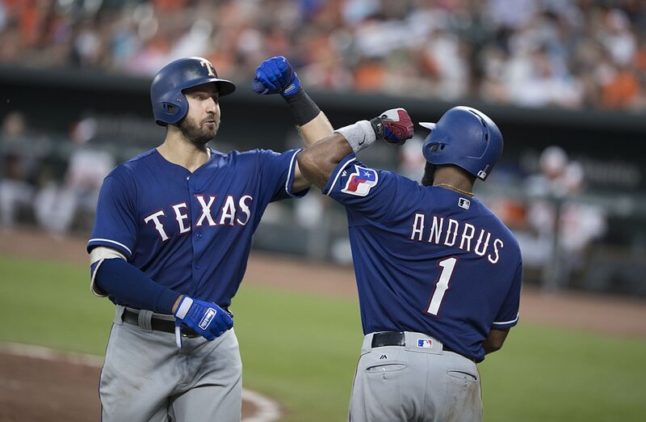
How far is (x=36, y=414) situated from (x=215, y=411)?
2.77 metres

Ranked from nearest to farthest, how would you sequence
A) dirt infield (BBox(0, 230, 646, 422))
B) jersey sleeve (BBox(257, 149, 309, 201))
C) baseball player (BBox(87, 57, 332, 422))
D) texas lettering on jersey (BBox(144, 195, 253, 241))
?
1. baseball player (BBox(87, 57, 332, 422))
2. texas lettering on jersey (BBox(144, 195, 253, 241))
3. jersey sleeve (BBox(257, 149, 309, 201))
4. dirt infield (BBox(0, 230, 646, 422))

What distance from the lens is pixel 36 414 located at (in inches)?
257

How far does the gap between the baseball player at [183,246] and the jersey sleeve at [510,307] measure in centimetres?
99

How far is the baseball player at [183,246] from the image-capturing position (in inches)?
161

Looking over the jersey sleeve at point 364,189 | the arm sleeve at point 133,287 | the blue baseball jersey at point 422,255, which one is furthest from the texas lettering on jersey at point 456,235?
the arm sleeve at point 133,287

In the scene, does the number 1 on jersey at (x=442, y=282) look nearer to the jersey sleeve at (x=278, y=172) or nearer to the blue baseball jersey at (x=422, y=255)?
the blue baseball jersey at (x=422, y=255)

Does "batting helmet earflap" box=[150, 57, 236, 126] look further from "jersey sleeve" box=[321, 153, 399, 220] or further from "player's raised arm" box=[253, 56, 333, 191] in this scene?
"jersey sleeve" box=[321, 153, 399, 220]

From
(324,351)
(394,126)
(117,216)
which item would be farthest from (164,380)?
(324,351)

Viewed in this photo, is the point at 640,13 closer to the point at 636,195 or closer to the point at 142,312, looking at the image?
the point at 636,195

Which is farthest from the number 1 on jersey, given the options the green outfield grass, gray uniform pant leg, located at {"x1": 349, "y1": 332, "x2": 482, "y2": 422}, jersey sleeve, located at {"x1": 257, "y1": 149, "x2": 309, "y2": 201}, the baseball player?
the green outfield grass

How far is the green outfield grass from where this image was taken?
307 inches

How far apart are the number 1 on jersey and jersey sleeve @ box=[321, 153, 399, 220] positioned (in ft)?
0.95

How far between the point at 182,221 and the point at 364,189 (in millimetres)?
860

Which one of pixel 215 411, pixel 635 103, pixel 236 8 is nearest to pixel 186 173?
pixel 215 411
